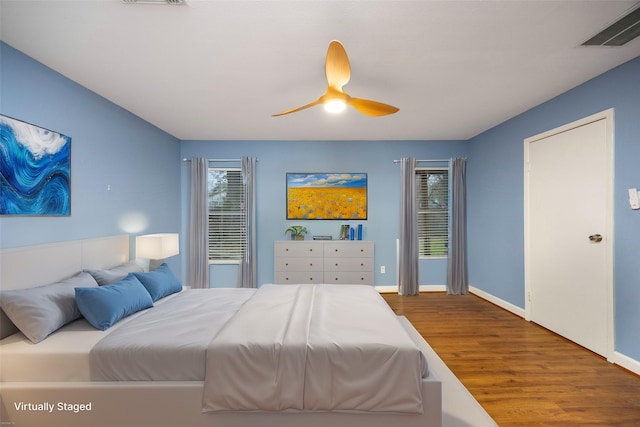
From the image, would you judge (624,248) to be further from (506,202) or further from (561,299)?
(506,202)

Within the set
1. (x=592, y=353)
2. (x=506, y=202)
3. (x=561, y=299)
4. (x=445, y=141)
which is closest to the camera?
(x=592, y=353)

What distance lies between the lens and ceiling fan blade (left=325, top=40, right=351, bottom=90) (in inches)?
71.0

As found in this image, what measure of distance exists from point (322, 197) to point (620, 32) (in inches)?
146

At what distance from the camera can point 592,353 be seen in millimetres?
2803

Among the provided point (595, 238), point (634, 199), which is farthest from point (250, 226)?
point (634, 199)

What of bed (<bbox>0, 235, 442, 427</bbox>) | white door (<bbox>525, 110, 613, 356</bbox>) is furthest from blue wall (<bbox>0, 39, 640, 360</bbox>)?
bed (<bbox>0, 235, 442, 427</bbox>)

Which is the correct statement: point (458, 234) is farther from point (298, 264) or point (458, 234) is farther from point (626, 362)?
point (298, 264)

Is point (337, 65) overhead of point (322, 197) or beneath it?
overhead

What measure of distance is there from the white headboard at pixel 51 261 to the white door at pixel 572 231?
4.73 metres

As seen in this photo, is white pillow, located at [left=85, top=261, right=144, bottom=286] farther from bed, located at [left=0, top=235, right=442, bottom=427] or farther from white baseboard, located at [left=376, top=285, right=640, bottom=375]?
white baseboard, located at [left=376, top=285, right=640, bottom=375]

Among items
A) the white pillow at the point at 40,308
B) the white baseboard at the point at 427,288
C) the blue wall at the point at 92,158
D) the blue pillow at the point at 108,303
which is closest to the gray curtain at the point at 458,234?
the white baseboard at the point at 427,288

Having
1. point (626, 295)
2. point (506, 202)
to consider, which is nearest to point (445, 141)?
point (506, 202)

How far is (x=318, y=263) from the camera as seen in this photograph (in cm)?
461

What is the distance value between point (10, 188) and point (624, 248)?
494 centimetres
